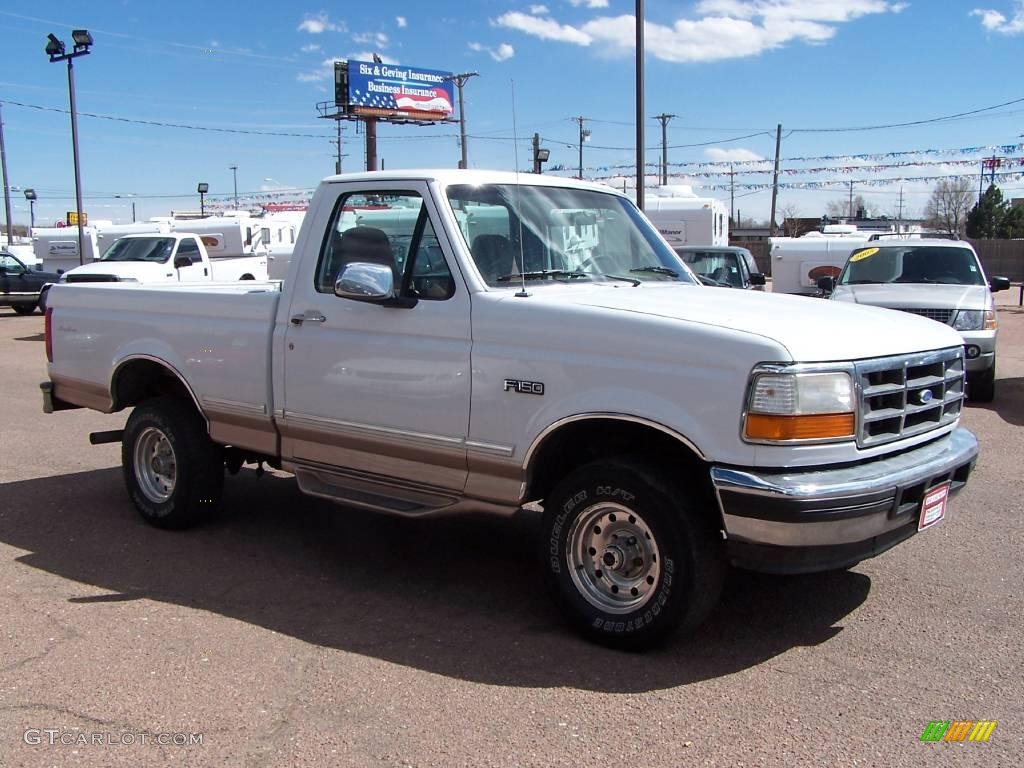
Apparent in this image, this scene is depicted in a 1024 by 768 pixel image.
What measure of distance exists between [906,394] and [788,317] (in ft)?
1.98

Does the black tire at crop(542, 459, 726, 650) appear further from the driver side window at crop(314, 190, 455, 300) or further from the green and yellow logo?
the driver side window at crop(314, 190, 455, 300)

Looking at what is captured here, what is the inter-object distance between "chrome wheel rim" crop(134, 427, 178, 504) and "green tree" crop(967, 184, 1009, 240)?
213 ft

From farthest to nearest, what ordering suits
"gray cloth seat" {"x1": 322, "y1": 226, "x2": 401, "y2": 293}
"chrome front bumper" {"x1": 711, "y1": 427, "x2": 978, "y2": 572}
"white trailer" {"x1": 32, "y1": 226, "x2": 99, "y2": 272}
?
"white trailer" {"x1": 32, "y1": 226, "x2": 99, "y2": 272}, "gray cloth seat" {"x1": 322, "y1": 226, "x2": 401, "y2": 293}, "chrome front bumper" {"x1": 711, "y1": 427, "x2": 978, "y2": 572}

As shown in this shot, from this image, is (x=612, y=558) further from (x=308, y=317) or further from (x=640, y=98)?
(x=640, y=98)

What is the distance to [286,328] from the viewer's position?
5.19 meters

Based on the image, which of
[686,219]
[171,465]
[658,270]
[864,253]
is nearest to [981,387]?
[864,253]

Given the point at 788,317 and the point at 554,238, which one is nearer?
the point at 788,317

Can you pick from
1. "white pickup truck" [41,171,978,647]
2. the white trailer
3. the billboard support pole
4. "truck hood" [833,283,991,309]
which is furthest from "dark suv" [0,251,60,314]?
the billboard support pole

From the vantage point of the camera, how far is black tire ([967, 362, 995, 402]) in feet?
34.8

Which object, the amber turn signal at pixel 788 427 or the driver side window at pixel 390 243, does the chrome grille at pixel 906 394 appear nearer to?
the amber turn signal at pixel 788 427

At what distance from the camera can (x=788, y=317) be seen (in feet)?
13.4

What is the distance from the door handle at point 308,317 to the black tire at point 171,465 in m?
1.29

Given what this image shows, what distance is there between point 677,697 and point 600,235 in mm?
2503

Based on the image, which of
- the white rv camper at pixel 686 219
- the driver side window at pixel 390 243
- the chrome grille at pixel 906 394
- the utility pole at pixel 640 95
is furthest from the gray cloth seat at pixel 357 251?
the white rv camper at pixel 686 219
